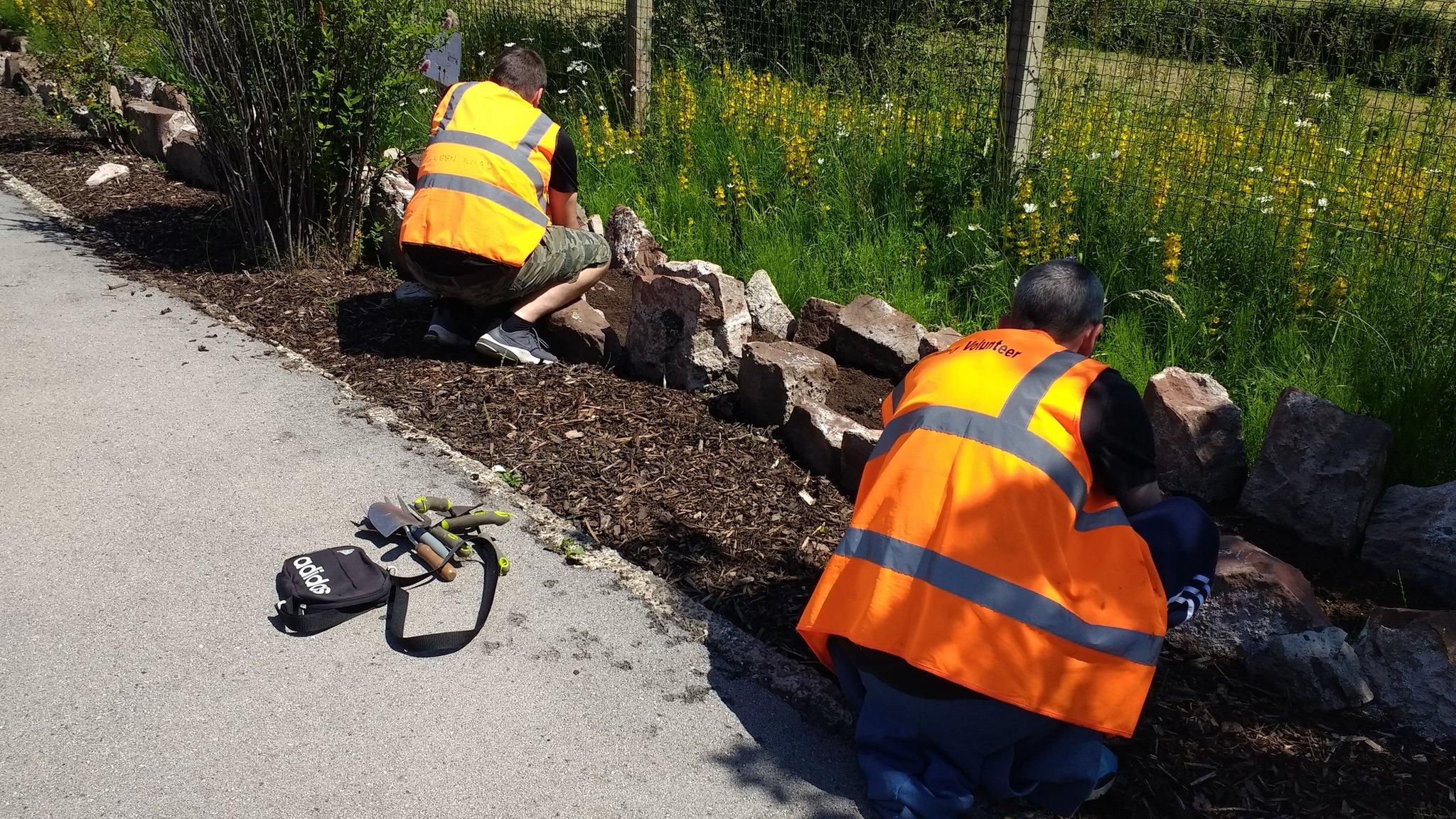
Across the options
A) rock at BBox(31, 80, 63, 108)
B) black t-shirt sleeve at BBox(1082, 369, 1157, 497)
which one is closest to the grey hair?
black t-shirt sleeve at BBox(1082, 369, 1157, 497)

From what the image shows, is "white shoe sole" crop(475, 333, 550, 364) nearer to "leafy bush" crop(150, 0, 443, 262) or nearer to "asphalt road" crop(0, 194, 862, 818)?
"asphalt road" crop(0, 194, 862, 818)

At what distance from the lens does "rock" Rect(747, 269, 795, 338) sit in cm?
555

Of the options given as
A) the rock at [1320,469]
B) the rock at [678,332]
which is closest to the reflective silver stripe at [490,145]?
the rock at [678,332]

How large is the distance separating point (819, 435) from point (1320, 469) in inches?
70.5

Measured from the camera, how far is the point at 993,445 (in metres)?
2.71

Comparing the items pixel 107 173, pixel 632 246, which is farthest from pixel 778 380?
pixel 107 173

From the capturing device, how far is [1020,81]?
5.86 m

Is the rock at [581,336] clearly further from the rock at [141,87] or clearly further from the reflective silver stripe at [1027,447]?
the rock at [141,87]

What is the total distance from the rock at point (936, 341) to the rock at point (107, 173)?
6.95 meters

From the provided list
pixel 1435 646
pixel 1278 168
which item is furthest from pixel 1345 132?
pixel 1435 646

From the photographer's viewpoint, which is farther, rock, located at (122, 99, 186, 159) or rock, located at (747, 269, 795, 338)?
rock, located at (122, 99, 186, 159)

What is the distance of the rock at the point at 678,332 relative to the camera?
16.8ft

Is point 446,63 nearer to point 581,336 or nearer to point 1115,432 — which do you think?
point 581,336

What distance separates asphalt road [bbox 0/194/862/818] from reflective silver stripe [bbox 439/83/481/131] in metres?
1.68
